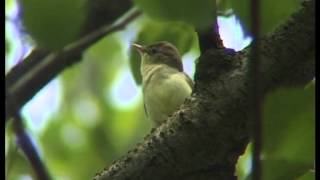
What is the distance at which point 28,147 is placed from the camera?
828 millimetres

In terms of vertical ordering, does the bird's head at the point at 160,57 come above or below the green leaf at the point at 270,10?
above

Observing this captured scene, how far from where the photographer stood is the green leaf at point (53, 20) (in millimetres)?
688

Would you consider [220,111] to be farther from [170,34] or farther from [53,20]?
[53,20]

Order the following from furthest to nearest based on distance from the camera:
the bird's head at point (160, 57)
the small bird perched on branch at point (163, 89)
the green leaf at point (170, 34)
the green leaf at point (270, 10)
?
1. the bird's head at point (160, 57)
2. the small bird perched on branch at point (163, 89)
3. the green leaf at point (170, 34)
4. the green leaf at point (270, 10)

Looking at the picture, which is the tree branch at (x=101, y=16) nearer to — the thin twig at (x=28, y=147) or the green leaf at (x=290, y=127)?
the thin twig at (x=28, y=147)

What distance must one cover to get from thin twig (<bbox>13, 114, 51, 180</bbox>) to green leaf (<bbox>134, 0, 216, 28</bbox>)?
0.22 meters

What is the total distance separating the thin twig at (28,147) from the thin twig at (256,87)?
0.28 metres

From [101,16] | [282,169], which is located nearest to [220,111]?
[282,169]

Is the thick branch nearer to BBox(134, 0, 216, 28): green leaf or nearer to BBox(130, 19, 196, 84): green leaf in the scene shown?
BBox(130, 19, 196, 84): green leaf

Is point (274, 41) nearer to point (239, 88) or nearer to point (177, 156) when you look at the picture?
point (239, 88)

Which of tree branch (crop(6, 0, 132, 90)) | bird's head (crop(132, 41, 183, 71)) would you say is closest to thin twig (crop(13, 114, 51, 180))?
tree branch (crop(6, 0, 132, 90))

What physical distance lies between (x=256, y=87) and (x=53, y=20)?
22cm

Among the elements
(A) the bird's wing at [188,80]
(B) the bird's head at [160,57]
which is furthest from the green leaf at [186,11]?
(B) the bird's head at [160,57]
